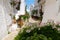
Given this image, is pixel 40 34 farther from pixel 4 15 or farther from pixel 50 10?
pixel 4 15

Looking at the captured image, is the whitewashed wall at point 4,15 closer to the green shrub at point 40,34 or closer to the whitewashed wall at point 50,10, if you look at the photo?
the whitewashed wall at point 50,10

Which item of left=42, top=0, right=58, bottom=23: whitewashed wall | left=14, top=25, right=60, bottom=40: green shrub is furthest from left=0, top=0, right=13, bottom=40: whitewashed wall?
left=14, top=25, right=60, bottom=40: green shrub

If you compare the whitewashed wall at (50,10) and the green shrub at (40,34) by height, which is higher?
the whitewashed wall at (50,10)

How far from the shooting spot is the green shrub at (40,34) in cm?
101

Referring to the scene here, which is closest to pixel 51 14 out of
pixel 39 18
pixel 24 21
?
pixel 39 18

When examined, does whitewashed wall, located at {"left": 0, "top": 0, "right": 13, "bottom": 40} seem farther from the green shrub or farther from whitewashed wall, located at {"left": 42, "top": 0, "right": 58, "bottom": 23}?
the green shrub

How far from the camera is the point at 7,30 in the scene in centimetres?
157

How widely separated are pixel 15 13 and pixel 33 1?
0.21 m

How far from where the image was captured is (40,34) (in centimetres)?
103

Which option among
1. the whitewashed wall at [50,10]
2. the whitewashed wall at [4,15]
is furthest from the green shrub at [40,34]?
the whitewashed wall at [4,15]

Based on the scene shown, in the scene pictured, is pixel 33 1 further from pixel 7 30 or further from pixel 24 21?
pixel 7 30

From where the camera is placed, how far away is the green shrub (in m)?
1.01

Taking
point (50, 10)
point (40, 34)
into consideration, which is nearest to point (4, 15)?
point (50, 10)

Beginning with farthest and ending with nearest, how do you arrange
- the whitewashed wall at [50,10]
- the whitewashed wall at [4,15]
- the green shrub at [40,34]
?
the whitewashed wall at [4,15], the whitewashed wall at [50,10], the green shrub at [40,34]
